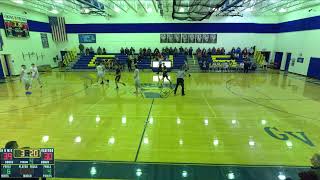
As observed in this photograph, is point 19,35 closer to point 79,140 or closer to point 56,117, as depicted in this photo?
point 56,117

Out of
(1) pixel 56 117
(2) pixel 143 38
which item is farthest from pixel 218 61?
(1) pixel 56 117

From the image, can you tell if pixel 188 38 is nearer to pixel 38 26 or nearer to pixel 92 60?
pixel 92 60

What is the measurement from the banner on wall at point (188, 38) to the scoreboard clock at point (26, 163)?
997 inches

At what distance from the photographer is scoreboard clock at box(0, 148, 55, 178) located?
241 centimetres

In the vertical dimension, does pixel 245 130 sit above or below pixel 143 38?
below

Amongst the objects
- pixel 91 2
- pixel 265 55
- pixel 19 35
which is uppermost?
pixel 91 2

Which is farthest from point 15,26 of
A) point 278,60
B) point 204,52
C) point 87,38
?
point 278,60

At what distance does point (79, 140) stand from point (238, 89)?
10380 mm

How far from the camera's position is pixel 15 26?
19.6 m

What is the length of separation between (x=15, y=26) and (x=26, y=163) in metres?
21.9

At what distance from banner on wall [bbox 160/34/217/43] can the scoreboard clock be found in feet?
83.1

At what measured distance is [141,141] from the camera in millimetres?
6148

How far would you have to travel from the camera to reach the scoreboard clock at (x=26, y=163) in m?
Answer: 2.41

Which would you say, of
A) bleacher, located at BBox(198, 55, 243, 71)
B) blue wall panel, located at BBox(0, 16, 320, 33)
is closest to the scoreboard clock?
bleacher, located at BBox(198, 55, 243, 71)
